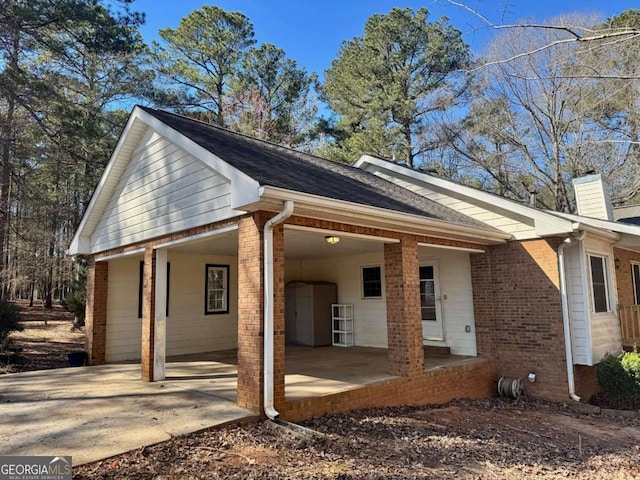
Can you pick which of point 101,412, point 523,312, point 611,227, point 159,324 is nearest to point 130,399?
point 101,412

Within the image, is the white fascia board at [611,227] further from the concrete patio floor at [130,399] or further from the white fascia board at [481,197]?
the concrete patio floor at [130,399]

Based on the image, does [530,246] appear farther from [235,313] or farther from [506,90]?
[506,90]

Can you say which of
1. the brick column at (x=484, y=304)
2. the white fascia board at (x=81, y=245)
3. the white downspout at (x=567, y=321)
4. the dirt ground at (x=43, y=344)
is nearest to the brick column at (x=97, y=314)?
the white fascia board at (x=81, y=245)

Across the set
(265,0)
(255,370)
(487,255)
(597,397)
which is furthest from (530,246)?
(265,0)

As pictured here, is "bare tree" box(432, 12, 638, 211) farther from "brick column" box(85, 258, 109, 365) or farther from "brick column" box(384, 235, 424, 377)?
"brick column" box(85, 258, 109, 365)

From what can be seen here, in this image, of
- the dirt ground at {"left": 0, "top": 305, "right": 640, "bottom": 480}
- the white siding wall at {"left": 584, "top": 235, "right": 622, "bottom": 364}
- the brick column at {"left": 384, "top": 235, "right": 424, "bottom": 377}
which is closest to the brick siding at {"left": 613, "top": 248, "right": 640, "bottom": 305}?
the white siding wall at {"left": 584, "top": 235, "right": 622, "bottom": 364}

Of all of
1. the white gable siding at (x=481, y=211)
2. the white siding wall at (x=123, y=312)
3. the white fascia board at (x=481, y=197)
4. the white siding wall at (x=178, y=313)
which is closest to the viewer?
the white fascia board at (x=481, y=197)

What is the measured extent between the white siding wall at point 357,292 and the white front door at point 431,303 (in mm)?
975

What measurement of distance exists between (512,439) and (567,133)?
57.6 feet

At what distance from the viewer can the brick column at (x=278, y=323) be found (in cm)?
523

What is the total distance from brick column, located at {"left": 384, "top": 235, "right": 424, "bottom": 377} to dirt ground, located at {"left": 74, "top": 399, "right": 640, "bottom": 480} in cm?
78

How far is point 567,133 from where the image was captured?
62.8 feet

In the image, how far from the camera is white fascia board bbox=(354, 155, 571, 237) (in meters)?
8.14

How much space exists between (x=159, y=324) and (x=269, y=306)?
3.17 metres
